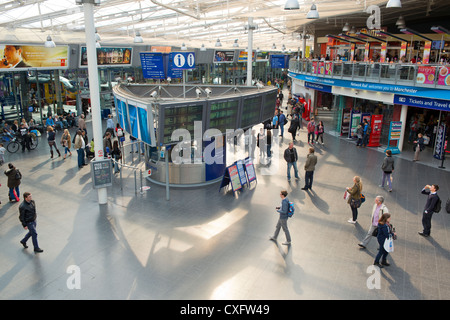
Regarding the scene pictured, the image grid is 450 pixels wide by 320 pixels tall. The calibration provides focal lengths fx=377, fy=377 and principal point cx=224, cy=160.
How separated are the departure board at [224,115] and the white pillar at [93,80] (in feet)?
11.3

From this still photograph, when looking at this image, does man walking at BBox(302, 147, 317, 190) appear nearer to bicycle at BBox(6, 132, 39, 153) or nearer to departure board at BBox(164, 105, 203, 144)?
departure board at BBox(164, 105, 203, 144)

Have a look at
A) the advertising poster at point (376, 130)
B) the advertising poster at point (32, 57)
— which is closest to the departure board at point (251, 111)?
the advertising poster at point (376, 130)

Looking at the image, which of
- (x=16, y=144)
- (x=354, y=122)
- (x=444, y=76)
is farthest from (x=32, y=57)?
(x=444, y=76)

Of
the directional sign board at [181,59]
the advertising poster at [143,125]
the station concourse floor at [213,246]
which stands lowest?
the station concourse floor at [213,246]

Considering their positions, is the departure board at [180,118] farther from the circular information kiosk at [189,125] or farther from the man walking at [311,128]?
the man walking at [311,128]

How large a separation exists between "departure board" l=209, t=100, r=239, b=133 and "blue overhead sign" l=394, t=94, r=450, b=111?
8667 mm

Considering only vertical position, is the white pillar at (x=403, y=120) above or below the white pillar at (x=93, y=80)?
below

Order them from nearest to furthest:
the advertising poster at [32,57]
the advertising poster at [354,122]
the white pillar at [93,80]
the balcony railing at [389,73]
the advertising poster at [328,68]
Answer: the white pillar at [93,80] < the balcony railing at [389,73] < the advertising poster at [32,57] < the advertising poster at [354,122] < the advertising poster at [328,68]

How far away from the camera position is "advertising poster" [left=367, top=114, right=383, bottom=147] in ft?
62.6

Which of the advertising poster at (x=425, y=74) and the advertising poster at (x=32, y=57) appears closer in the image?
the advertising poster at (x=425, y=74)

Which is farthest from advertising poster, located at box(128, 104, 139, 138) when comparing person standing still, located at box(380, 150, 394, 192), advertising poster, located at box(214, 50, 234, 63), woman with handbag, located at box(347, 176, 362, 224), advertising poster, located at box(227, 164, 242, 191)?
advertising poster, located at box(214, 50, 234, 63)

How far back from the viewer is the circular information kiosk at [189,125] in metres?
11.0

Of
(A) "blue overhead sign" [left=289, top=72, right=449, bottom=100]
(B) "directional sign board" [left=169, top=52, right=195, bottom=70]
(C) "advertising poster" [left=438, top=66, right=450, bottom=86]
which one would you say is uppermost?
(B) "directional sign board" [left=169, top=52, right=195, bottom=70]

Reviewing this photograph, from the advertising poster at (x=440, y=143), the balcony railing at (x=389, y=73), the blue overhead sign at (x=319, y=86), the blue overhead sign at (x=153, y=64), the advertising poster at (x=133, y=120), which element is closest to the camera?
the advertising poster at (x=133, y=120)
